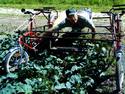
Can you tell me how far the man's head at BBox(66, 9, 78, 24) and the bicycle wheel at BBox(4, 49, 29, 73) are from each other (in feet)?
4.24

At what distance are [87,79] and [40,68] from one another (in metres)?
0.89

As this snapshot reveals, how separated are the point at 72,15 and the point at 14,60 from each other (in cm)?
163

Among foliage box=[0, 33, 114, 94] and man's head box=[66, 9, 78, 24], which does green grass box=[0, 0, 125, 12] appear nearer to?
man's head box=[66, 9, 78, 24]

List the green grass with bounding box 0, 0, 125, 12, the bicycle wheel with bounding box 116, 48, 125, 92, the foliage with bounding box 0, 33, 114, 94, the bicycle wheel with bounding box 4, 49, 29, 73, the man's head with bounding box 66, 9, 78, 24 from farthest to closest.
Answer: the green grass with bounding box 0, 0, 125, 12 → the man's head with bounding box 66, 9, 78, 24 → the bicycle wheel with bounding box 4, 49, 29, 73 → the bicycle wheel with bounding box 116, 48, 125, 92 → the foliage with bounding box 0, 33, 114, 94

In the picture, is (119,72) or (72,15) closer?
(119,72)

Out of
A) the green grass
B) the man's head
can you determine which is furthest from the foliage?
the green grass

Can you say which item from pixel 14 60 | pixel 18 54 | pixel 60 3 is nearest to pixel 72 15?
pixel 18 54

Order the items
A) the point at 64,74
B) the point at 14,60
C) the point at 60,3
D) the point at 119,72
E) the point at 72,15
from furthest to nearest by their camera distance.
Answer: the point at 60,3 < the point at 72,15 < the point at 14,60 < the point at 64,74 < the point at 119,72

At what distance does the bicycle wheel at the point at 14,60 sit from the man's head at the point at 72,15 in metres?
1.29

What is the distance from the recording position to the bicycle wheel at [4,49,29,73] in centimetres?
908

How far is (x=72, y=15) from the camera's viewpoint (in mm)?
9992

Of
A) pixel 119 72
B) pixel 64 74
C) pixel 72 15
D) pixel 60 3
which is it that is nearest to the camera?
pixel 119 72

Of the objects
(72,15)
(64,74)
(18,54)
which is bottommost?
(64,74)

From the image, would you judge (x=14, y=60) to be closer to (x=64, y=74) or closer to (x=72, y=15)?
(x=64, y=74)
